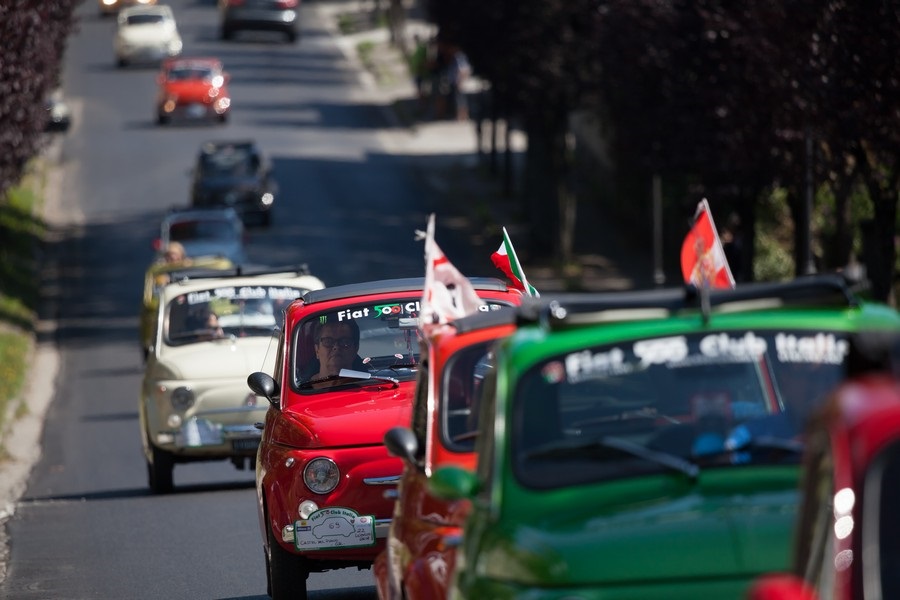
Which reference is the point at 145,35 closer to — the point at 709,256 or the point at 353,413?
the point at 353,413

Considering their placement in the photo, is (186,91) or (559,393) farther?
(186,91)

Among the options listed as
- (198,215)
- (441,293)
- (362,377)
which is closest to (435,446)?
(441,293)

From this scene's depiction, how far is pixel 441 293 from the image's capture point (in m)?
8.17

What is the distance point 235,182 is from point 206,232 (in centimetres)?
851

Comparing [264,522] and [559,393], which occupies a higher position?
[559,393]

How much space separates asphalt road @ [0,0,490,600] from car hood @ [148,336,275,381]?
111 cm

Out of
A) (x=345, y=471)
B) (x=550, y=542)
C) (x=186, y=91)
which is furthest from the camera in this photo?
(x=186, y=91)

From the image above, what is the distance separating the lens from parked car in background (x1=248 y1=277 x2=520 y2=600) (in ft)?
31.1

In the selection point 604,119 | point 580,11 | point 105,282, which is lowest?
point 105,282

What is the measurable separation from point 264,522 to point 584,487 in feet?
15.2

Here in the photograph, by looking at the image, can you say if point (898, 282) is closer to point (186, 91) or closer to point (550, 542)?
point (550, 542)

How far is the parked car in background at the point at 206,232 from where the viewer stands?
3247 cm

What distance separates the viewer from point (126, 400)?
26.6 meters

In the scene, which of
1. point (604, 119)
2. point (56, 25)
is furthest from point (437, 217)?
point (56, 25)
